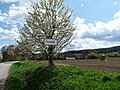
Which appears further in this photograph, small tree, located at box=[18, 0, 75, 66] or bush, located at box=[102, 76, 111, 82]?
small tree, located at box=[18, 0, 75, 66]

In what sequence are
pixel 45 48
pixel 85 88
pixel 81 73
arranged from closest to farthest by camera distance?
pixel 85 88, pixel 81 73, pixel 45 48

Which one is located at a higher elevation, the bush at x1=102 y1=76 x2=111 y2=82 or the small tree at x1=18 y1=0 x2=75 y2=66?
the small tree at x1=18 y1=0 x2=75 y2=66

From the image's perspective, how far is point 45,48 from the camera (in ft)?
76.1

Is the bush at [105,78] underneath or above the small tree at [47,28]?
underneath

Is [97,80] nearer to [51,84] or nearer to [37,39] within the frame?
[51,84]

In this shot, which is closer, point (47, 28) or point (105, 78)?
point (105, 78)

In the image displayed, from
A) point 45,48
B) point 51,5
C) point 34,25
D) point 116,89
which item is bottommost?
point 116,89

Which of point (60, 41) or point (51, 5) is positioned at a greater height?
point (51, 5)

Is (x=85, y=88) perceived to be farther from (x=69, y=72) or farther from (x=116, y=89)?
(x=69, y=72)

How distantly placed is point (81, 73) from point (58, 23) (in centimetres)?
738

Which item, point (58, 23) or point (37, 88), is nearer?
point (37, 88)

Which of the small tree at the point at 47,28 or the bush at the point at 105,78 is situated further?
the small tree at the point at 47,28

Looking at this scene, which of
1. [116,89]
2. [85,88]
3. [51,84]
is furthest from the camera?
[51,84]

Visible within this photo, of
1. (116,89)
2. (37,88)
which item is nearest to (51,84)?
(37,88)
